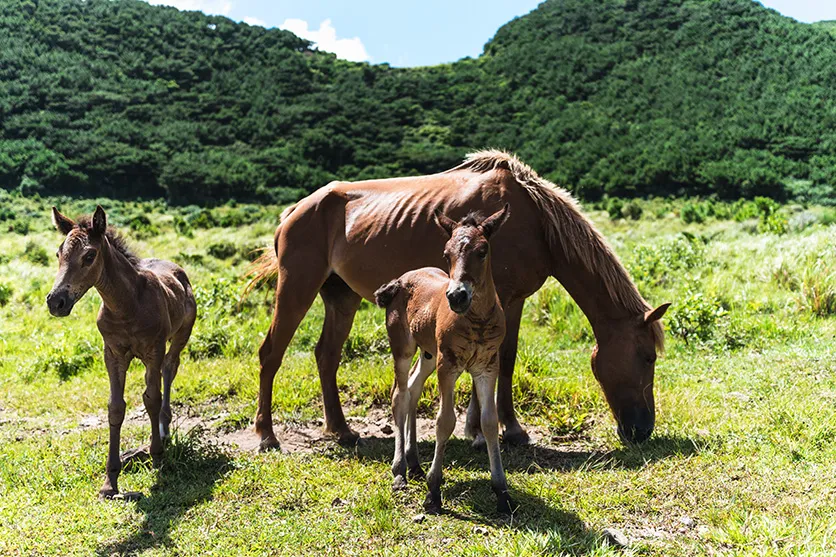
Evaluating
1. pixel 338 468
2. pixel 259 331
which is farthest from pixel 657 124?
pixel 338 468

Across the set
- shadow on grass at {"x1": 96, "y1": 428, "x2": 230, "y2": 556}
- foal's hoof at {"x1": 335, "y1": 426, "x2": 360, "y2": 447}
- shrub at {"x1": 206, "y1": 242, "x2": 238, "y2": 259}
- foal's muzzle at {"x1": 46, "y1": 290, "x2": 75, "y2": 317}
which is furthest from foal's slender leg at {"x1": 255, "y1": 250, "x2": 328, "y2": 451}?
shrub at {"x1": 206, "y1": 242, "x2": 238, "y2": 259}

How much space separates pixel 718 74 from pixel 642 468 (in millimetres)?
59305

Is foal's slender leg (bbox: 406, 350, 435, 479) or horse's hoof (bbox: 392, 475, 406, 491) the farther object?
foal's slender leg (bbox: 406, 350, 435, 479)

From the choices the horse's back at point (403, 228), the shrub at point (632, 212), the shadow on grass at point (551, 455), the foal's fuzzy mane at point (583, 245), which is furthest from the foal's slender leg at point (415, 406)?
the shrub at point (632, 212)

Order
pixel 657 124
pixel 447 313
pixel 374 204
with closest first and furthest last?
pixel 447 313 < pixel 374 204 < pixel 657 124

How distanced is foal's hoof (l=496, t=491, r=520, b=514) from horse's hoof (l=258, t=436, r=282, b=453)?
2.36 m

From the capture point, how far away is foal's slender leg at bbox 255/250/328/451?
5996 mm

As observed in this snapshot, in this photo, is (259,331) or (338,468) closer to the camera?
(338,468)

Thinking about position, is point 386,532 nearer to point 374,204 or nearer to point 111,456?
point 111,456

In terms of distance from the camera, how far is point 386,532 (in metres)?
3.76

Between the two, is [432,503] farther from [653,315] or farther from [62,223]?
[62,223]

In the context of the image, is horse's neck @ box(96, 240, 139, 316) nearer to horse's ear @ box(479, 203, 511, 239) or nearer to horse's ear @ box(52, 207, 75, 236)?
horse's ear @ box(52, 207, 75, 236)

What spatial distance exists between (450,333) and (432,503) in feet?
3.66

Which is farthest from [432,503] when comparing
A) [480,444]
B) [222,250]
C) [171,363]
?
[222,250]
